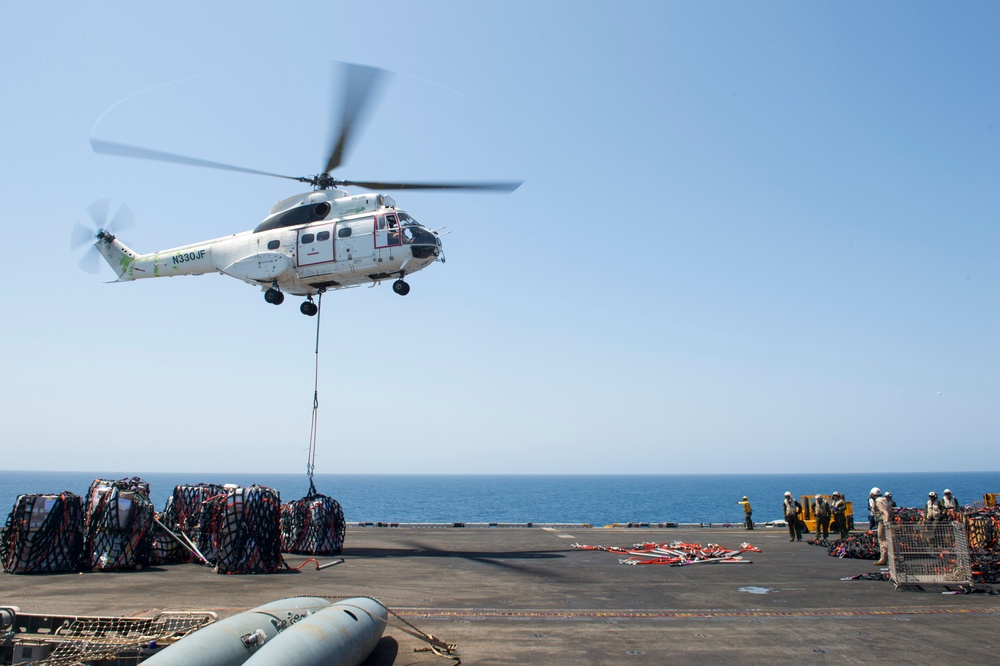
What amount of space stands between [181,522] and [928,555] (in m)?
21.3

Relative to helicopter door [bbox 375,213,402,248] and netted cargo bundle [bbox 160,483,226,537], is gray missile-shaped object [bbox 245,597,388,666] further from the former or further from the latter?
helicopter door [bbox 375,213,402,248]

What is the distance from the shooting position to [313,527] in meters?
23.9

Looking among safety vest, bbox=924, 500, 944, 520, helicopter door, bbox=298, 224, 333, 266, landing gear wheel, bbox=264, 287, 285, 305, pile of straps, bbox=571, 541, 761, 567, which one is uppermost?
helicopter door, bbox=298, 224, 333, 266

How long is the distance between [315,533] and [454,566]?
5.32 m

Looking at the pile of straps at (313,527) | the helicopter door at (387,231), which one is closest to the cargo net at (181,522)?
the pile of straps at (313,527)

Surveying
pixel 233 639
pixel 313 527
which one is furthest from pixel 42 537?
pixel 233 639

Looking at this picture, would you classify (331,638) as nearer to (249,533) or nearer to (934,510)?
(249,533)

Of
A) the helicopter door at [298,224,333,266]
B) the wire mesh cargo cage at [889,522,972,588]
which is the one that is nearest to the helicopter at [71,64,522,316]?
the helicopter door at [298,224,333,266]

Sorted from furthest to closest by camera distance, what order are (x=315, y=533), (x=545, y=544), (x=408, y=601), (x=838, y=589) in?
(x=545, y=544) < (x=315, y=533) < (x=838, y=589) < (x=408, y=601)

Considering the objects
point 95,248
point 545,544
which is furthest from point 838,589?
point 95,248

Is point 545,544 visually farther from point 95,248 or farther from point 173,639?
point 95,248

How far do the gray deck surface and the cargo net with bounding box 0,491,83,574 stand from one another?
1.07 m

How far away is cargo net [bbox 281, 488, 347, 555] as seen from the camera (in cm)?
2383

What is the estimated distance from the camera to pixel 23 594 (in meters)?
16.4
